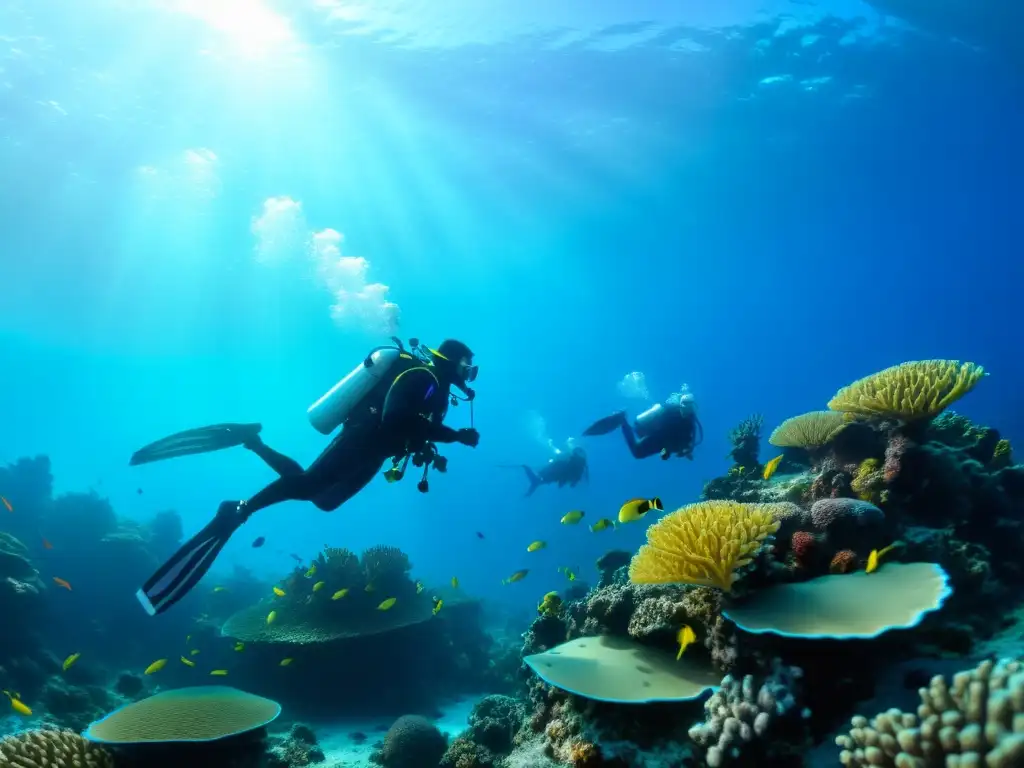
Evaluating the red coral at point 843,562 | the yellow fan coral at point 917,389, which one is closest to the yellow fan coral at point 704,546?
the red coral at point 843,562

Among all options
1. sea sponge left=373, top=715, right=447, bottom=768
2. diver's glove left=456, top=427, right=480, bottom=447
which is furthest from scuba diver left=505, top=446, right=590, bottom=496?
diver's glove left=456, top=427, right=480, bottom=447

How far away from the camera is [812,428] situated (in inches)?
279

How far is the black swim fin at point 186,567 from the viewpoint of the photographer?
22.7 ft

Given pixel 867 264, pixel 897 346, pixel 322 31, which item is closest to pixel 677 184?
pixel 322 31

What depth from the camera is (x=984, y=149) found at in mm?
40062

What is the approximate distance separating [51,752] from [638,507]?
6.11 meters

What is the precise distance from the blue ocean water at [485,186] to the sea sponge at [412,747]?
12.3 meters

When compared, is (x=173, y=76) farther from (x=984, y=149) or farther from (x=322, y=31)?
(x=984, y=149)

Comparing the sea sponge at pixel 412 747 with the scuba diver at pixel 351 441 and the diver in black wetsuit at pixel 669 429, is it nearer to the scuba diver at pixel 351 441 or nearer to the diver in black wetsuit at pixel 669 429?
the scuba diver at pixel 351 441

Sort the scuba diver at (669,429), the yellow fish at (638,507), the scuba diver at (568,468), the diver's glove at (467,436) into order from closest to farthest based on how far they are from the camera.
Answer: the yellow fish at (638,507), the diver's glove at (467,436), the scuba diver at (669,429), the scuba diver at (568,468)

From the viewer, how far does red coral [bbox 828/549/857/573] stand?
441 centimetres

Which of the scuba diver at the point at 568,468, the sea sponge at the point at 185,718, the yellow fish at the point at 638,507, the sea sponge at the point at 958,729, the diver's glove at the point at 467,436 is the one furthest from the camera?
the scuba diver at the point at 568,468

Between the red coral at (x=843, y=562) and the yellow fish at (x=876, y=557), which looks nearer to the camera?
the yellow fish at (x=876, y=557)

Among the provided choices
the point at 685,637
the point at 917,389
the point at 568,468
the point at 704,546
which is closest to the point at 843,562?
the point at 704,546
